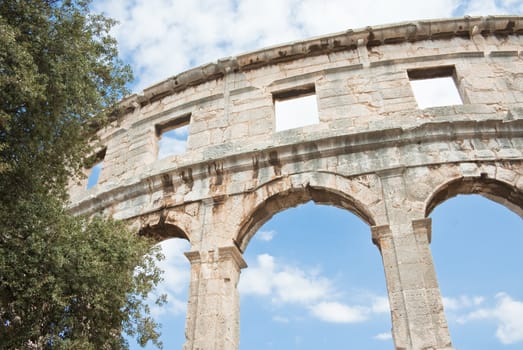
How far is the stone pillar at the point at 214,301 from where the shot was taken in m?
6.60

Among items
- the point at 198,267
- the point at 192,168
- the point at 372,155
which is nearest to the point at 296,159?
the point at 372,155

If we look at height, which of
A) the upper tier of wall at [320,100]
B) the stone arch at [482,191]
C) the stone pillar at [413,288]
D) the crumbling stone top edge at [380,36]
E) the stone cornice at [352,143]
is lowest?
the stone pillar at [413,288]

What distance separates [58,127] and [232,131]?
4170 millimetres

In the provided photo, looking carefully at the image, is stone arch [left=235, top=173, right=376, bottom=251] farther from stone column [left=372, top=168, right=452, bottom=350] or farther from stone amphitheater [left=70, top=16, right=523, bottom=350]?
stone column [left=372, top=168, right=452, bottom=350]

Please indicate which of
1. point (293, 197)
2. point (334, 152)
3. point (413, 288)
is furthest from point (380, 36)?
point (413, 288)

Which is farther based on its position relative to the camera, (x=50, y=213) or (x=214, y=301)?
(x=214, y=301)

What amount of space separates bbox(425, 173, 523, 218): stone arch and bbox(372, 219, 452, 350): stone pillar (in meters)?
0.73

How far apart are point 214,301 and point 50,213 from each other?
2740 mm

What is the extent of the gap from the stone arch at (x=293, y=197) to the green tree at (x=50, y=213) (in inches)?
94.9

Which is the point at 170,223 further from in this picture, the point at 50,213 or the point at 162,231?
the point at 50,213

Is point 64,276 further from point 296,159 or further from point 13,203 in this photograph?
point 296,159

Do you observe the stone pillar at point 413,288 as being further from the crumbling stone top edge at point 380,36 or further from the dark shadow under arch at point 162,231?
the crumbling stone top edge at point 380,36

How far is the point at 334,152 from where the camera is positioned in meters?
7.97

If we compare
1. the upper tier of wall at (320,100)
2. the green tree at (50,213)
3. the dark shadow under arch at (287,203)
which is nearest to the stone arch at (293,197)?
the dark shadow under arch at (287,203)
